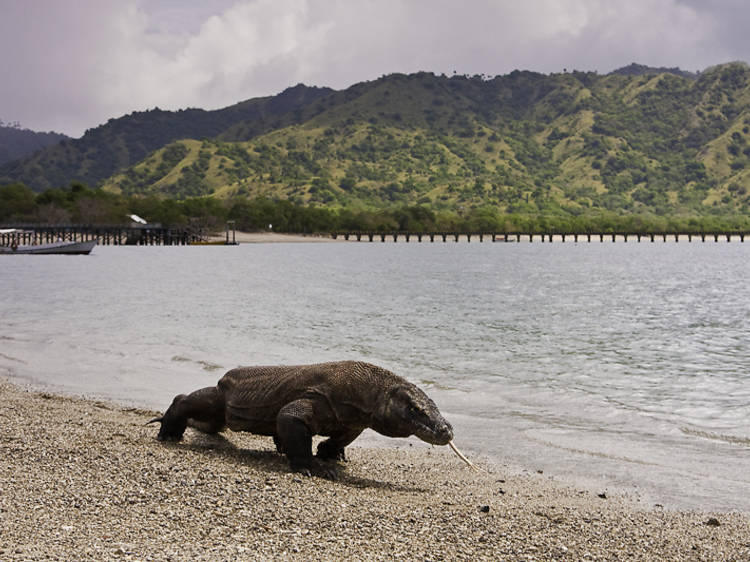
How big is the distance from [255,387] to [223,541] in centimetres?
333

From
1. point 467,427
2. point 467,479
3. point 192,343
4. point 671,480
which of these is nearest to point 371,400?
point 467,479

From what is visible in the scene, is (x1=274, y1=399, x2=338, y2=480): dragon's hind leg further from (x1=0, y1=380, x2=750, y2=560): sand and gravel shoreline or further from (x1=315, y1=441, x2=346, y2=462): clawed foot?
(x1=315, y1=441, x2=346, y2=462): clawed foot

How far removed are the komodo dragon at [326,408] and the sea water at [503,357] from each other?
124 inches

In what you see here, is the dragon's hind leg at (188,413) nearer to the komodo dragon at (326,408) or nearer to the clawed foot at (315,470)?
the komodo dragon at (326,408)

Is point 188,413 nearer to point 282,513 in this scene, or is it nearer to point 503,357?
point 282,513

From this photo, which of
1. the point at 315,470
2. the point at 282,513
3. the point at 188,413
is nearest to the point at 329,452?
the point at 315,470

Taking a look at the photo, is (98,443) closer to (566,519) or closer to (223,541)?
(223,541)

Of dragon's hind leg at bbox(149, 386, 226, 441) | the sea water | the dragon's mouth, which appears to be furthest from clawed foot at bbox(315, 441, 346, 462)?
the sea water

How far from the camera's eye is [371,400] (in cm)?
890

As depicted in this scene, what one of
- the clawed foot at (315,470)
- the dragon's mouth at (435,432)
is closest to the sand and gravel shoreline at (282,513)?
the clawed foot at (315,470)

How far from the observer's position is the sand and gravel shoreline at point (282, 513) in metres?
6.26

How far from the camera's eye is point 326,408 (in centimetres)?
894

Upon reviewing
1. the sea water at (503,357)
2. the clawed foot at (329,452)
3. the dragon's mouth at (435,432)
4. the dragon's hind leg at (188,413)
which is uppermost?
the dragon's mouth at (435,432)

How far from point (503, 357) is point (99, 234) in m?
172
